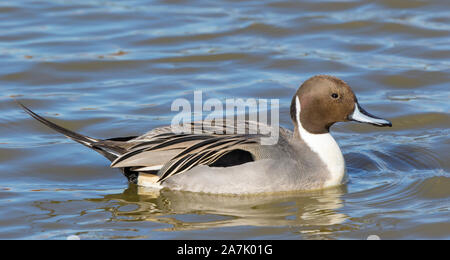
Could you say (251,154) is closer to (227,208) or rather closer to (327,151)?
(227,208)

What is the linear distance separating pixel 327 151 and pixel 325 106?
38 cm

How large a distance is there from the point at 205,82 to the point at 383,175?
3171 millimetres

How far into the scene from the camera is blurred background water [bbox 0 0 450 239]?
253 inches

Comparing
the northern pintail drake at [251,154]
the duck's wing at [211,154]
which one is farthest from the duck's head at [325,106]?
the duck's wing at [211,154]

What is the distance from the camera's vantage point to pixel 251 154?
6758 mm

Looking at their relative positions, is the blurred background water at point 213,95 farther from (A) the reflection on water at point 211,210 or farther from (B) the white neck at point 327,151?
(B) the white neck at point 327,151

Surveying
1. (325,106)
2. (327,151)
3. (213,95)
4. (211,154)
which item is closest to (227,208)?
(211,154)

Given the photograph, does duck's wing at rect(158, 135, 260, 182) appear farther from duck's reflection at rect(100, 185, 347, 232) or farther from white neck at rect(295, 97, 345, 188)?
white neck at rect(295, 97, 345, 188)

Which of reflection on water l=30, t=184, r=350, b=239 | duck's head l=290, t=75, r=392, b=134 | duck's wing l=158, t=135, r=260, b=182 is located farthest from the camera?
duck's head l=290, t=75, r=392, b=134

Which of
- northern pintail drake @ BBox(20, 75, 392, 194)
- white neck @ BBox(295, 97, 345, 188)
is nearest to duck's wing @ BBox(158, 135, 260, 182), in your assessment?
northern pintail drake @ BBox(20, 75, 392, 194)

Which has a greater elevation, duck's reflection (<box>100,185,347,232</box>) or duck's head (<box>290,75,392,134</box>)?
duck's head (<box>290,75,392,134</box>)

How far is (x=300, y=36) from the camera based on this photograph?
1126cm

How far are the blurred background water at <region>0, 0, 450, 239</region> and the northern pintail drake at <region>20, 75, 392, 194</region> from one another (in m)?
0.12
